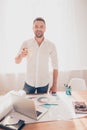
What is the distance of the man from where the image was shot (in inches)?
91.8

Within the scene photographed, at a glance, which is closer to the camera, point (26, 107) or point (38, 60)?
point (26, 107)

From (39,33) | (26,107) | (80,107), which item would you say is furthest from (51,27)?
(26,107)

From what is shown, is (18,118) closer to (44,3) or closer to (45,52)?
(45,52)

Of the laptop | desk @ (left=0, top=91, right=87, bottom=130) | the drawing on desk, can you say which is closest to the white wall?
the drawing on desk

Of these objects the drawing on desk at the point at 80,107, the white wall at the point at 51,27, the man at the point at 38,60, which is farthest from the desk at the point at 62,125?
the white wall at the point at 51,27

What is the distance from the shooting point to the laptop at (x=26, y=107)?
1467 millimetres

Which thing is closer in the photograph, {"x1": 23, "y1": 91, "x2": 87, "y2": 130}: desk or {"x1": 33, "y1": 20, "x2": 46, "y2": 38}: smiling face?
{"x1": 23, "y1": 91, "x2": 87, "y2": 130}: desk

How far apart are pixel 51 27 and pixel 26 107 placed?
2.01 metres

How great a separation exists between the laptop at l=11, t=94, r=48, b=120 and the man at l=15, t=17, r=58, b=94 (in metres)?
0.70

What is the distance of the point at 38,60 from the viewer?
2350 millimetres

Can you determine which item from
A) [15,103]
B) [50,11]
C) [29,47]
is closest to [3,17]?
[50,11]

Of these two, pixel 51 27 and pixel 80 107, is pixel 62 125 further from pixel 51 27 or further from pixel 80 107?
pixel 51 27

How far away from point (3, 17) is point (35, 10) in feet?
1.64

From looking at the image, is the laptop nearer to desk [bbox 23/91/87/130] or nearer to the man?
desk [bbox 23/91/87/130]
